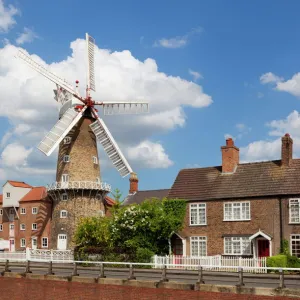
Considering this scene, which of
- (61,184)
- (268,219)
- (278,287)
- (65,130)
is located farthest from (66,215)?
(278,287)

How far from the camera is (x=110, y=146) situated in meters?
56.8

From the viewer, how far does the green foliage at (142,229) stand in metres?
40.7

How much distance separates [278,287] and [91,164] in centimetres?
3683

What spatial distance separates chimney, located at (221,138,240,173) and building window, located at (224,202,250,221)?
355 cm

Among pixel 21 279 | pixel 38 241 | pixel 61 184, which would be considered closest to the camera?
pixel 21 279

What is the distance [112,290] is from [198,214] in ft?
55.8

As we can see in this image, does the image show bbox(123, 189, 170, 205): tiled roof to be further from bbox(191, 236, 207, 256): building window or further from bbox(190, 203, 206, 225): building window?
bbox(191, 236, 207, 256): building window

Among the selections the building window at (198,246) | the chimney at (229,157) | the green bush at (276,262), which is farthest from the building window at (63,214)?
the green bush at (276,262)

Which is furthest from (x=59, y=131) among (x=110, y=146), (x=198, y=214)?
(x=198, y=214)

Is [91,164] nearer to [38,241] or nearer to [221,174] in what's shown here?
[38,241]

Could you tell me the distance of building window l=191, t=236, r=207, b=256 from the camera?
40812mm

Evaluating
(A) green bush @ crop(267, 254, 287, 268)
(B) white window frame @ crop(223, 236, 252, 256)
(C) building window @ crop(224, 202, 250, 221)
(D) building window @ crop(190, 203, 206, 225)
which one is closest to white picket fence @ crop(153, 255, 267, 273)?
(B) white window frame @ crop(223, 236, 252, 256)

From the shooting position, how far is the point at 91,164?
55.8 meters

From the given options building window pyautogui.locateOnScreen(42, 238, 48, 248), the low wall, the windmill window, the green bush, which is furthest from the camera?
building window pyautogui.locateOnScreen(42, 238, 48, 248)
